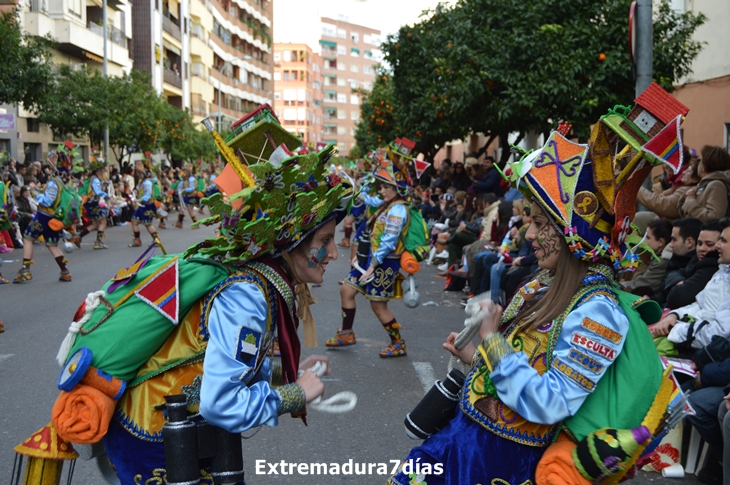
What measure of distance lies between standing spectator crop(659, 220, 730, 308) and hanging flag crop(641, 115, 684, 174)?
147 inches

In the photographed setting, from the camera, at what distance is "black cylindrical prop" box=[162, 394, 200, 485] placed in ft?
8.14

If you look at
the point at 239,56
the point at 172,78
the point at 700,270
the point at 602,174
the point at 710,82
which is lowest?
the point at 700,270

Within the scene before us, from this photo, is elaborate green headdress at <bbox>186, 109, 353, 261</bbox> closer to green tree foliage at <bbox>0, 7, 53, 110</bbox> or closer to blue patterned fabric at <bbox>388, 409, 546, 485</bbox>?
blue patterned fabric at <bbox>388, 409, 546, 485</bbox>

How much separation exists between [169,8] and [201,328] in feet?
175

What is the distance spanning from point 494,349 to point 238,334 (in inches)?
32.9

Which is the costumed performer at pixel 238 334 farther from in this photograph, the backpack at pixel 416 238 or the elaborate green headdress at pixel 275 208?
the backpack at pixel 416 238

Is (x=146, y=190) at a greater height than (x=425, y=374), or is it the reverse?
(x=146, y=190)

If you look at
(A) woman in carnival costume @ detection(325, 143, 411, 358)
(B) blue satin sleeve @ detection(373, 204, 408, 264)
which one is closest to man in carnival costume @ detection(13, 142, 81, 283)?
(A) woman in carnival costume @ detection(325, 143, 411, 358)

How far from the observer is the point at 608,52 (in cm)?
1272

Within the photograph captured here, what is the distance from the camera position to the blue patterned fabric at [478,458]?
2.58 metres

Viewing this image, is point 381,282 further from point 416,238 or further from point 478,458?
point 478,458

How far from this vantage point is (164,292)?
2.55 meters

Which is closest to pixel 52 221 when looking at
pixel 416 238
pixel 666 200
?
pixel 416 238

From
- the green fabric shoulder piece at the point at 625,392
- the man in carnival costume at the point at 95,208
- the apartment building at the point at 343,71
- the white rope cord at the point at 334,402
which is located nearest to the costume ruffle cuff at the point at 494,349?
the green fabric shoulder piece at the point at 625,392
